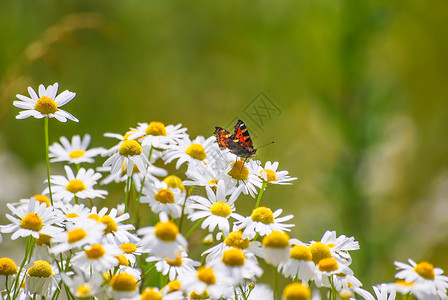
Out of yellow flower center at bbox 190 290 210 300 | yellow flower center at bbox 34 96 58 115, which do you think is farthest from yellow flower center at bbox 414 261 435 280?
yellow flower center at bbox 34 96 58 115

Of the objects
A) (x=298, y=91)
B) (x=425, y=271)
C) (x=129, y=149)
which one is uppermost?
(x=298, y=91)

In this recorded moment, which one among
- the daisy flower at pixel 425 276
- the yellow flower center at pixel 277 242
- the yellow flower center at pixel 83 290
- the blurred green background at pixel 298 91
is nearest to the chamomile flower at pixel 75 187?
the yellow flower center at pixel 83 290

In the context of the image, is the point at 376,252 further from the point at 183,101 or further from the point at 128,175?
the point at 183,101

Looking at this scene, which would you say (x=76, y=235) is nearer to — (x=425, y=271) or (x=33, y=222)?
(x=33, y=222)

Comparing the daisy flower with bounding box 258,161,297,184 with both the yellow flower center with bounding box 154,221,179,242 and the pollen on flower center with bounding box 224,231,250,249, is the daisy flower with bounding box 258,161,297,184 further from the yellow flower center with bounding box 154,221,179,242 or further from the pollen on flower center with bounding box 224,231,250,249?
the yellow flower center with bounding box 154,221,179,242

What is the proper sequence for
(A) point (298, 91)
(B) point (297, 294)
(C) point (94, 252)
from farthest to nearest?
(A) point (298, 91) < (C) point (94, 252) < (B) point (297, 294)

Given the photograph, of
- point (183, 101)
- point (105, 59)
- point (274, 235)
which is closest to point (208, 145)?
point (274, 235)

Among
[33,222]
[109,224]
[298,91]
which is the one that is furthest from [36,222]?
[298,91]
